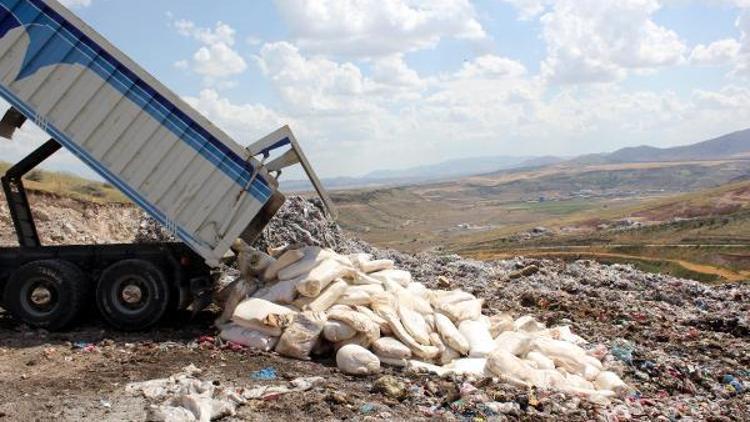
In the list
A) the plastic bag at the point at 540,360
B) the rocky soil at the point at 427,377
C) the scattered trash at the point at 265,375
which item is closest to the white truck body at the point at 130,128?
the rocky soil at the point at 427,377

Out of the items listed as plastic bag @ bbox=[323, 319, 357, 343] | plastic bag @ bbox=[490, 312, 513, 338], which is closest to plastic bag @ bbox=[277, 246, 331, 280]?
plastic bag @ bbox=[323, 319, 357, 343]

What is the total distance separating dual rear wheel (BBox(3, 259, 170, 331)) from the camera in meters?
8.09

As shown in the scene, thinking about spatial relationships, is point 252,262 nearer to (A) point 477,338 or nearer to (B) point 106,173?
(B) point 106,173

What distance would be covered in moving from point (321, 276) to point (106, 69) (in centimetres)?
366

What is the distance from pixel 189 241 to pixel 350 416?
341cm

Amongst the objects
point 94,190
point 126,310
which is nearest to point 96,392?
point 126,310

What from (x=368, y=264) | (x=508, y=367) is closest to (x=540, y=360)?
(x=508, y=367)

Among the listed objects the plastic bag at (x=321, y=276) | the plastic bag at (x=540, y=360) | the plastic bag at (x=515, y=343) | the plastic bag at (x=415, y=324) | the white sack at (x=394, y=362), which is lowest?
the plastic bag at (x=540, y=360)

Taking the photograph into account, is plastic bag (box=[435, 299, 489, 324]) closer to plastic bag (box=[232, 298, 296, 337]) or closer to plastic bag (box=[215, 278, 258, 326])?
plastic bag (box=[232, 298, 296, 337])

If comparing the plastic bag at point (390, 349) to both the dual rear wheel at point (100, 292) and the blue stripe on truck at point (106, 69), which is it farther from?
the dual rear wheel at point (100, 292)

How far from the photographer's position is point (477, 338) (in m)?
7.74

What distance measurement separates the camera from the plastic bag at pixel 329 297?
7516mm

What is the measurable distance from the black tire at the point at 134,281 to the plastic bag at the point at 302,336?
75.7 inches

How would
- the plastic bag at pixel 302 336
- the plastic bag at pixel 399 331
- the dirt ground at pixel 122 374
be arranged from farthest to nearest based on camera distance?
the plastic bag at pixel 399 331
the plastic bag at pixel 302 336
the dirt ground at pixel 122 374
